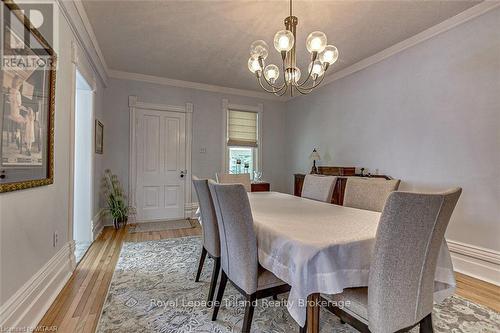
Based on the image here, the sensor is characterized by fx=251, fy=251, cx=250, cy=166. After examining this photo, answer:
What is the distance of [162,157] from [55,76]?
2.79 metres

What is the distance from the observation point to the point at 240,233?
1494 millimetres

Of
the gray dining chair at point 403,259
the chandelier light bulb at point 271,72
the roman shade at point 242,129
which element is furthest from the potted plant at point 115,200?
the gray dining chair at point 403,259

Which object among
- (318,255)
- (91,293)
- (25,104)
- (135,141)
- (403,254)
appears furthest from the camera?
(135,141)

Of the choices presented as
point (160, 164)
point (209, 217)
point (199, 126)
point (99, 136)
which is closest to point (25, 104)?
point (209, 217)

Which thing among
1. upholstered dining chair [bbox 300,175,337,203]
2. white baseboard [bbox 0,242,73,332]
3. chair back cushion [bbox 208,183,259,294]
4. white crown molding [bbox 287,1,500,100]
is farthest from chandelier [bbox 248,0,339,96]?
white baseboard [bbox 0,242,73,332]

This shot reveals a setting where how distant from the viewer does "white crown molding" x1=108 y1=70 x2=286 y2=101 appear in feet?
14.4

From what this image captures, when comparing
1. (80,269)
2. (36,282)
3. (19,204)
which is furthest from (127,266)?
(19,204)

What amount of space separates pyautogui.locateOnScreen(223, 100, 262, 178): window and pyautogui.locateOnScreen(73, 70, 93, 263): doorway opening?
2459 millimetres

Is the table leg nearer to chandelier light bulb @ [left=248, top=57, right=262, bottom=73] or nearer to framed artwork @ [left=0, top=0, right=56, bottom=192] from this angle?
framed artwork @ [left=0, top=0, right=56, bottom=192]

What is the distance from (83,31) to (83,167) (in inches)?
67.0

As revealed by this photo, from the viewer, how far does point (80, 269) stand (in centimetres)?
259

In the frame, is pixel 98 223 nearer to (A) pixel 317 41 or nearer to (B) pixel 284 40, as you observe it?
(B) pixel 284 40

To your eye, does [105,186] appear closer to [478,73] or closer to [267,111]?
[267,111]

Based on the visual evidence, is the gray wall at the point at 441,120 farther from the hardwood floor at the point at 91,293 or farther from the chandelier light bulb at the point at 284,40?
the chandelier light bulb at the point at 284,40
